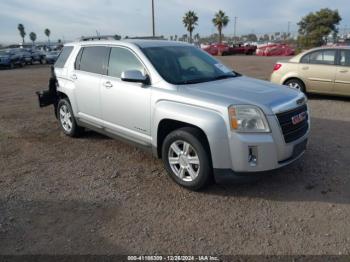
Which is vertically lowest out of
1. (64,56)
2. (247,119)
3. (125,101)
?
(247,119)

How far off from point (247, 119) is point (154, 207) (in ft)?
4.68

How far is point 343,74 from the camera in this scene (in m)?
8.72

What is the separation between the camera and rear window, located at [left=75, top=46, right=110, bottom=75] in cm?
529

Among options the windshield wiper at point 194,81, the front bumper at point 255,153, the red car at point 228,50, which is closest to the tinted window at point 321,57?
the windshield wiper at point 194,81

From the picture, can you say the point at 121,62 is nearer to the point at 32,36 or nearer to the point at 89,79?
the point at 89,79

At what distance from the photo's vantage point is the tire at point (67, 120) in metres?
6.22

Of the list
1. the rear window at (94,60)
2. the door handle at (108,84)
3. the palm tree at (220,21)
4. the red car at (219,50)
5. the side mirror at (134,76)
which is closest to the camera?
the side mirror at (134,76)

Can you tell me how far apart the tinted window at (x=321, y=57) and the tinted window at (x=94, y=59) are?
633cm

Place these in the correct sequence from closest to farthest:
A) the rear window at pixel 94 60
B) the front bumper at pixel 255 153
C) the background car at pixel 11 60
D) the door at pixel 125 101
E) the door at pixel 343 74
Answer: the front bumper at pixel 255 153
the door at pixel 125 101
the rear window at pixel 94 60
the door at pixel 343 74
the background car at pixel 11 60

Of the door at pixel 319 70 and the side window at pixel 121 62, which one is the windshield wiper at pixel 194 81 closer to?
the side window at pixel 121 62

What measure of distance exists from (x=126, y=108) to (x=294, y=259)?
2.88 meters

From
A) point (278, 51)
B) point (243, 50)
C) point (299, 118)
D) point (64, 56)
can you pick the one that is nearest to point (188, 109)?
point (299, 118)

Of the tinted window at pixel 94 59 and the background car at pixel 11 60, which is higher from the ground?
the background car at pixel 11 60

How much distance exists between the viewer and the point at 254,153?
12.1 ft
